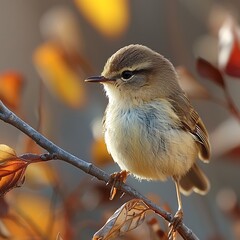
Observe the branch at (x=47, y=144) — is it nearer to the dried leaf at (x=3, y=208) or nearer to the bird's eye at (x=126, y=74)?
the dried leaf at (x=3, y=208)

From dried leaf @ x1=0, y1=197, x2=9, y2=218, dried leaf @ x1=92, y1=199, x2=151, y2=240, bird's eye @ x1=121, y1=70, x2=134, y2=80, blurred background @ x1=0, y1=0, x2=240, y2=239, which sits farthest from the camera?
bird's eye @ x1=121, y1=70, x2=134, y2=80

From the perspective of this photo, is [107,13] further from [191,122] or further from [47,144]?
[47,144]

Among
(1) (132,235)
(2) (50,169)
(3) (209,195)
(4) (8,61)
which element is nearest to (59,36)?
(2) (50,169)

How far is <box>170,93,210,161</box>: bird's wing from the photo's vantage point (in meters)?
3.42

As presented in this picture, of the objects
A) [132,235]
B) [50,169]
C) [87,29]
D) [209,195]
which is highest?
[50,169]

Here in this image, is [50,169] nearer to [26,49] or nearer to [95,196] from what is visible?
[95,196]

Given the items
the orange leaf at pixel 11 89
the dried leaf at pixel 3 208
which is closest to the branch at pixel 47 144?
the dried leaf at pixel 3 208

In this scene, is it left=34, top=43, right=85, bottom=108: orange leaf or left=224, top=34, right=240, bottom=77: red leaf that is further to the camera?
left=34, top=43, right=85, bottom=108: orange leaf

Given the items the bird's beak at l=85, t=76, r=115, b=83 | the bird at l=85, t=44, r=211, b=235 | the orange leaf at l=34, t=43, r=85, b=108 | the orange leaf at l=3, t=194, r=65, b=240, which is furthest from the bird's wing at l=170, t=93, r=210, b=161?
the orange leaf at l=3, t=194, r=65, b=240

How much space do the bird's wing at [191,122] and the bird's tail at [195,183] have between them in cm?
18

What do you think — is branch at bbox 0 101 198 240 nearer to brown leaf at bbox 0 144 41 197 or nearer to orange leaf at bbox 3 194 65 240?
brown leaf at bbox 0 144 41 197

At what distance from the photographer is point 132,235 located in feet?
10.3

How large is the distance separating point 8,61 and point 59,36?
325 cm

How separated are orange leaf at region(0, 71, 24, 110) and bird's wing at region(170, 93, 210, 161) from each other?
28.4 inches
